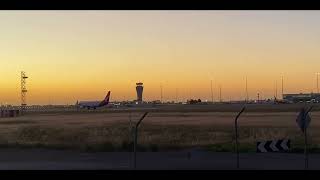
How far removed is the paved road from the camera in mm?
15500

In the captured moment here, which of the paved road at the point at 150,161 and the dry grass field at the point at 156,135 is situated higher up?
the paved road at the point at 150,161

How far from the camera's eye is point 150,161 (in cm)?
1734

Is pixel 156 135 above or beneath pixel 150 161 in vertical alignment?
beneath

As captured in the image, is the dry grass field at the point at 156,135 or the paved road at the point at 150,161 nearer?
the paved road at the point at 150,161

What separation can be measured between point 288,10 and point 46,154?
16.7 meters

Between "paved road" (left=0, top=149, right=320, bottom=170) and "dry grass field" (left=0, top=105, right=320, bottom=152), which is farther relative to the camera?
"dry grass field" (left=0, top=105, right=320, bottom=152)

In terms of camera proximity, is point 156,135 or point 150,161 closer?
point 150,161

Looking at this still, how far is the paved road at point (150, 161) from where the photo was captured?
15.5m

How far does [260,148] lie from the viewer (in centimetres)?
1541

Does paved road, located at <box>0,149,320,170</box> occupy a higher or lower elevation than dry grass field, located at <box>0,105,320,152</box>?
higher
